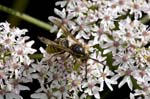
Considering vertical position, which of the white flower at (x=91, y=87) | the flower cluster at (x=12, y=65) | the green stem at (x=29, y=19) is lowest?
the white flower at (x=91, y=87)

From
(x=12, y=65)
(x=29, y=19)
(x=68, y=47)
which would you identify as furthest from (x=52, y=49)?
(x=29, y=19)

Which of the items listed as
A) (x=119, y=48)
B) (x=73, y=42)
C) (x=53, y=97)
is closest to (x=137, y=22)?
(x=119, y=48)

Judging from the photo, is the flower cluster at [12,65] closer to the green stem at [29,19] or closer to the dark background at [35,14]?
the green stem at [29,19]

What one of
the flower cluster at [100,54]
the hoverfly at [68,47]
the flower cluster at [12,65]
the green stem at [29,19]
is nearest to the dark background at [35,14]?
the green stem at [29,19]

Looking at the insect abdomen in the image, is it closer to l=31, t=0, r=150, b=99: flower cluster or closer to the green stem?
l=31, t=0, r=150, b=99: flower cluster

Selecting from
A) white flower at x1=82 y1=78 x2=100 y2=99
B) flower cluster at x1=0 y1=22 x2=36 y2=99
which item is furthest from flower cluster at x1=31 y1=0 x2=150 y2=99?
flower cluster at x1=0 y1=22 x2=36 y2=99

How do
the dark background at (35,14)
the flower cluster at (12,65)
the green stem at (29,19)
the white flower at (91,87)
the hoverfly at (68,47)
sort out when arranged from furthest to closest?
the dark background at (35,14) < the green stem at (29,19) < the white flower at (91,87) < the flower cluster at (12,65) < the hoverfly at (68,47)
